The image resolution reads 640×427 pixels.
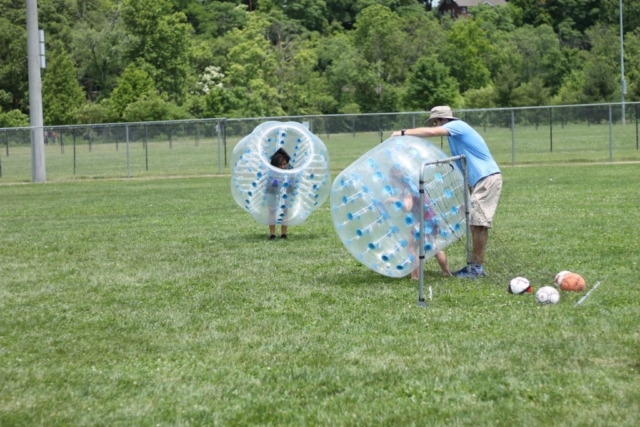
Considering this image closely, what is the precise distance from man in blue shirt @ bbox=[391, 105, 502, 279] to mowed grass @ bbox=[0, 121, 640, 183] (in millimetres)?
21414

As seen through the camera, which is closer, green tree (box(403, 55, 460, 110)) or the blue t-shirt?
the blue t-shirt

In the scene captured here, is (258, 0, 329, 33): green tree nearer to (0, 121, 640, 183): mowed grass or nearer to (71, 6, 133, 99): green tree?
(71, 6, 133, 99): green tree

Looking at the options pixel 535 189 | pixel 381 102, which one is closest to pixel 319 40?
pixel 381 102

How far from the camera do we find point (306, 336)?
7.70 m

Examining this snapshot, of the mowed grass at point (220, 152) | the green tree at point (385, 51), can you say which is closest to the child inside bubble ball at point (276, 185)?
the mowed grass at point (220, 152)

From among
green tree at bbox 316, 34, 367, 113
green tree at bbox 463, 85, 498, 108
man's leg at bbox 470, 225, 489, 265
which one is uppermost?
green tree at bbox 316, 34, 367, 113

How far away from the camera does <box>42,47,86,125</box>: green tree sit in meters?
66.5

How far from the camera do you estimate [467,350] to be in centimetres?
704

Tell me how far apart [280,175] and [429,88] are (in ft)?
191

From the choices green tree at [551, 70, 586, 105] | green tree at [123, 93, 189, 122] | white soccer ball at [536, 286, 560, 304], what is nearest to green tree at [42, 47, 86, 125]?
green tree at [123, 93, 189, 122]

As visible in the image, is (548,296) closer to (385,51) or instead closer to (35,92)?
(35,92)

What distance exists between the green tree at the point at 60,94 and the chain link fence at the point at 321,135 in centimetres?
2569

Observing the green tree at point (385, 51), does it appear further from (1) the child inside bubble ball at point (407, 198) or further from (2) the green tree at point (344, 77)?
(1) the child inside bubble ball at point (407, 198)

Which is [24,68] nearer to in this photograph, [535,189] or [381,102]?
[381,102]
